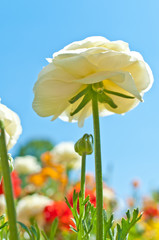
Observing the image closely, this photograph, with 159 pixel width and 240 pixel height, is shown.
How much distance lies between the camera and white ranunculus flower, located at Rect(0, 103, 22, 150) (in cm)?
52

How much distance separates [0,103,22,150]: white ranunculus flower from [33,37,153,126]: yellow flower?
0.04 meters

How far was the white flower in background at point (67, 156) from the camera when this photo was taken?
8.92ft

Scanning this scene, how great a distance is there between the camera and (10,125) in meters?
0.54

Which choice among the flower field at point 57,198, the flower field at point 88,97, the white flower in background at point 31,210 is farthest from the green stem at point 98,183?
the white flower in background at point 31,210

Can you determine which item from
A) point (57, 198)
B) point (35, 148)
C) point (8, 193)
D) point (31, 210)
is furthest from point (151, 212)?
point (35, 148)

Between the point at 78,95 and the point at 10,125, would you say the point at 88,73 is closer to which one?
the point at 78,95

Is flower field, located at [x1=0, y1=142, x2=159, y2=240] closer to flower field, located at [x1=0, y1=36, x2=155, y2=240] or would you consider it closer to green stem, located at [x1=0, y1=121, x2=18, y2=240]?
flower field, located at [x1=0, y1=36, x2=155, y2=240]

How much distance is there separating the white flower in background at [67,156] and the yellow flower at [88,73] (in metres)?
2.13

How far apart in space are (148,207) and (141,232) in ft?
1.57

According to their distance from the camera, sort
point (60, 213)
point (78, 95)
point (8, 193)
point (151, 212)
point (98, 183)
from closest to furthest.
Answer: point (8, 193) < point (98, 183) < point (78, 95) < point (60, 213) < point (151, 212)

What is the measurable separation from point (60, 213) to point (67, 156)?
1.06 metres

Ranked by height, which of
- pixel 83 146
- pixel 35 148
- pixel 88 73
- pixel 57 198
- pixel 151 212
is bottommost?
pixel 151 212

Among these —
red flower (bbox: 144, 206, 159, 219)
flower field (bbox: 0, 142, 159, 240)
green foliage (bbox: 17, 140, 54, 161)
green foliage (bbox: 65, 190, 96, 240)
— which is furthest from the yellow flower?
green foliage (bbox: 17, 140, 54, 161)

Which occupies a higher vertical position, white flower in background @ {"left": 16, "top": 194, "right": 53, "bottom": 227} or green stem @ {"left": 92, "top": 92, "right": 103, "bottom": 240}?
green stem @ {"left": 92, "top": 92, "right": 103, "bottom": 240}
